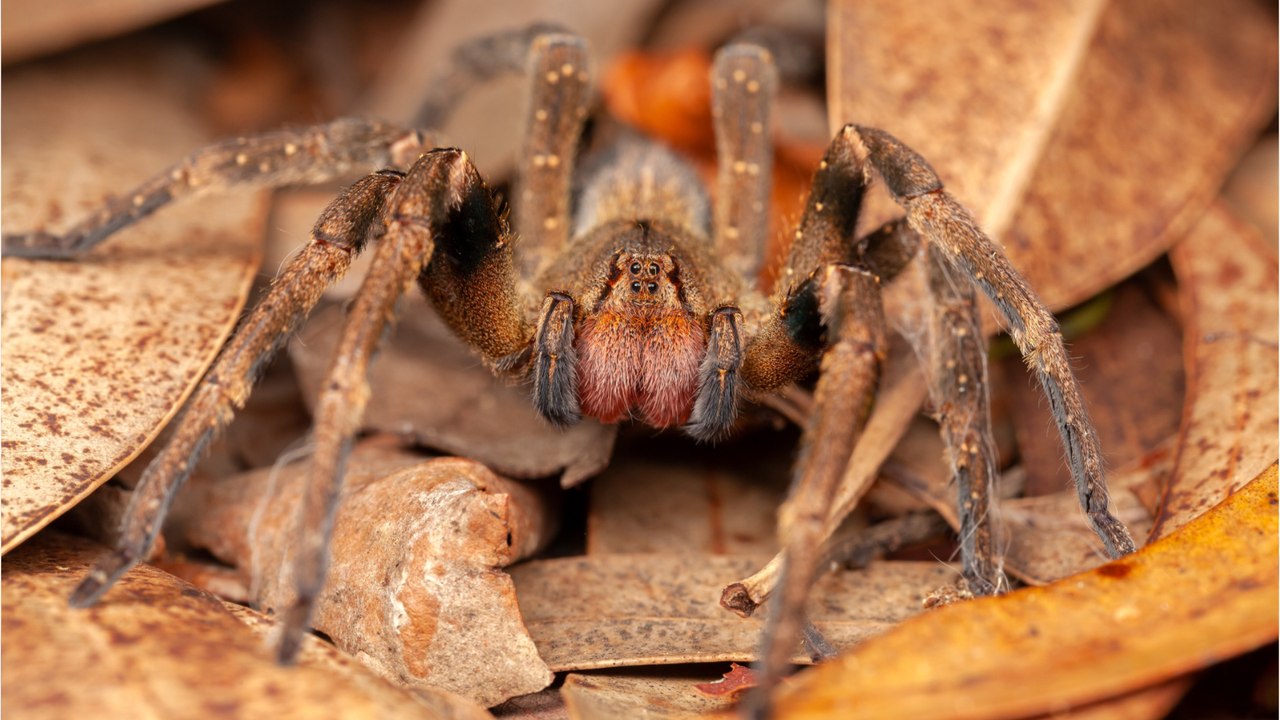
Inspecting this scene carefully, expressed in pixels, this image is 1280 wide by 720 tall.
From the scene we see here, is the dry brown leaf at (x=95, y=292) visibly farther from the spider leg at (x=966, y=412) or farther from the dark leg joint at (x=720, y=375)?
the spider leg at (x=966, y=412)

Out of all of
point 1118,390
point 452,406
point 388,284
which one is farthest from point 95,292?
point 1118,390

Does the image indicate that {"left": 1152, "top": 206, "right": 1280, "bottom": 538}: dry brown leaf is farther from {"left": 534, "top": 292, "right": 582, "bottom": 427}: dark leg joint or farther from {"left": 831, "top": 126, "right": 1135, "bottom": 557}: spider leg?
{"left": 534, "top": 292, "right": 582, "bottom": 427}: dark leg joint

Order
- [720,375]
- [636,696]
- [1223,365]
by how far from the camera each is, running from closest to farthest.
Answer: [636,696]
[720,375]
[1223,365]

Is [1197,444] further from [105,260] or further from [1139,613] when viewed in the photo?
[105,260]

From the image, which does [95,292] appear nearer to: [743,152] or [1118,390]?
Result: [743,152]

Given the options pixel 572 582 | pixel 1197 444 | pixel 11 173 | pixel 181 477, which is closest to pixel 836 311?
pixel 572 582

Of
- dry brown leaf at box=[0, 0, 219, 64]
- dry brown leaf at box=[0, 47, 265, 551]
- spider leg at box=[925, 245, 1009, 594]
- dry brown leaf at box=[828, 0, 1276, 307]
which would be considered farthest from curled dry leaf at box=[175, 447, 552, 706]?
dry brown leaf at box=[0, 0, 219, 64]
